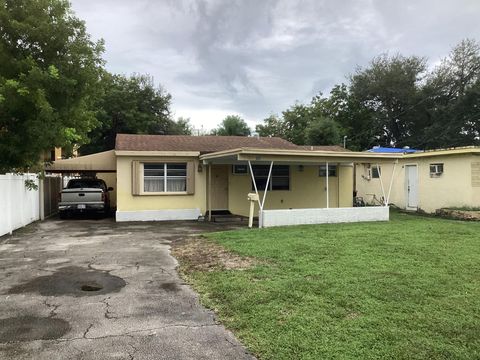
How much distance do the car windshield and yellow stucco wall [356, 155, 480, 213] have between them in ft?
43.1

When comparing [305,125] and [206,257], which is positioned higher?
[305,125]

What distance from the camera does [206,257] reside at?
844cm

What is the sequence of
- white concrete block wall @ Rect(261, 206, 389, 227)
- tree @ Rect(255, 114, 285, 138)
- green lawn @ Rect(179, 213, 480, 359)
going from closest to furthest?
green lawn @ Rect(179, 213, 480, 359), white concrete block wall @ Rect(261, 206, 389, 227), tree @ Rect(255, 114, 285, 138)

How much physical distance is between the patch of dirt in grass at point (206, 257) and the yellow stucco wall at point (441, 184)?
1113cm

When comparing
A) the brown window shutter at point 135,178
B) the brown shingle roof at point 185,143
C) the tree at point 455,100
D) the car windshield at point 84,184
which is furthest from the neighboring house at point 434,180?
the tree at point 455,100

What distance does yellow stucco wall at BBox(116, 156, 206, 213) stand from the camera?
50.8 feet

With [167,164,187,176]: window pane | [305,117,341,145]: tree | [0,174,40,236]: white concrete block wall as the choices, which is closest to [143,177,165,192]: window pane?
[167,164,187,176]: window pane

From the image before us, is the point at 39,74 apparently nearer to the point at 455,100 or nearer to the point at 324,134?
the point at 324,134

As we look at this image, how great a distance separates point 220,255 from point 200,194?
25.9 ft

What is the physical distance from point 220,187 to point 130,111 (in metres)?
18.9

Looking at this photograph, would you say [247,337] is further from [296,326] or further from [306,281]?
[306,281]

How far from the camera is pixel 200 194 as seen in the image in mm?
16281

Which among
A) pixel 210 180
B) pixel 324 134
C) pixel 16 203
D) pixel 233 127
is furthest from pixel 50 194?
pixel 233 127

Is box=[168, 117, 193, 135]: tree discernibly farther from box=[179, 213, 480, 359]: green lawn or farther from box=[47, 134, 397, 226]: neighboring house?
box=[179, 213, 480, 359]: green lawn
